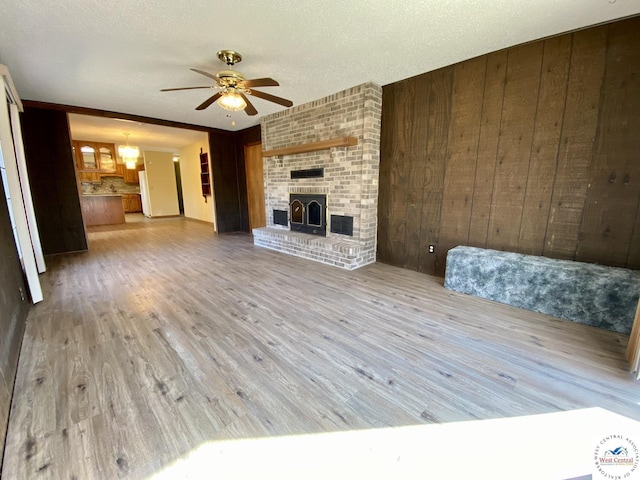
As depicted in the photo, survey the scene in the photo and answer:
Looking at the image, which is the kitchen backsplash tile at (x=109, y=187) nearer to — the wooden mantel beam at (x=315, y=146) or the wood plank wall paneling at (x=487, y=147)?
the wooden mantel beam at (x=315, y=146)

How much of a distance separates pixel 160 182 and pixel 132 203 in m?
2.56

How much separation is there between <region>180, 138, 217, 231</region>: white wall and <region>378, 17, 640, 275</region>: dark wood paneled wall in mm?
6362

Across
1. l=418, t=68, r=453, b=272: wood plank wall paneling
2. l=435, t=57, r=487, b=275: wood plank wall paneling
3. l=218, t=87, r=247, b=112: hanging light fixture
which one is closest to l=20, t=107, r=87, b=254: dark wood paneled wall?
l=218, t=87, r=247, b=112: hanging light fixture

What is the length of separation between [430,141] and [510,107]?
87 cm

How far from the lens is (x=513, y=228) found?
290 cm

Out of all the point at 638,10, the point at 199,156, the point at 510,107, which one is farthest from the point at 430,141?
the point at 199,156

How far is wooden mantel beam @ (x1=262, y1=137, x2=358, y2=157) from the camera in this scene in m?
3.85

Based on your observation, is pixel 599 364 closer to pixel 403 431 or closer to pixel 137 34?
pixel 403 431

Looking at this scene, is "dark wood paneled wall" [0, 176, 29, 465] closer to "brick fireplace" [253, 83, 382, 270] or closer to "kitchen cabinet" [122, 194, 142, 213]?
"brick fireplace" [253, 83, 382, 270]

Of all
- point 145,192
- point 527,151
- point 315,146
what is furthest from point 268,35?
point 145,192

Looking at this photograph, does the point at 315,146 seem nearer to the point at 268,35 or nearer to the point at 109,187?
the point at 268,35

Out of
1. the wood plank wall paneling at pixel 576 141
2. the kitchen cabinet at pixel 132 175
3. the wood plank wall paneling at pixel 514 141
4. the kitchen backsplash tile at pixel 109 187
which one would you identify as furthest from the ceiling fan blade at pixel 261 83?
the kitchen backsplash tile at pixel 109 187

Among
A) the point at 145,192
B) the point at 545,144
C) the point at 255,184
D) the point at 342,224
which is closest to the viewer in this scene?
the point at 545,144

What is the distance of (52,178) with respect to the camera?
4.72 m
